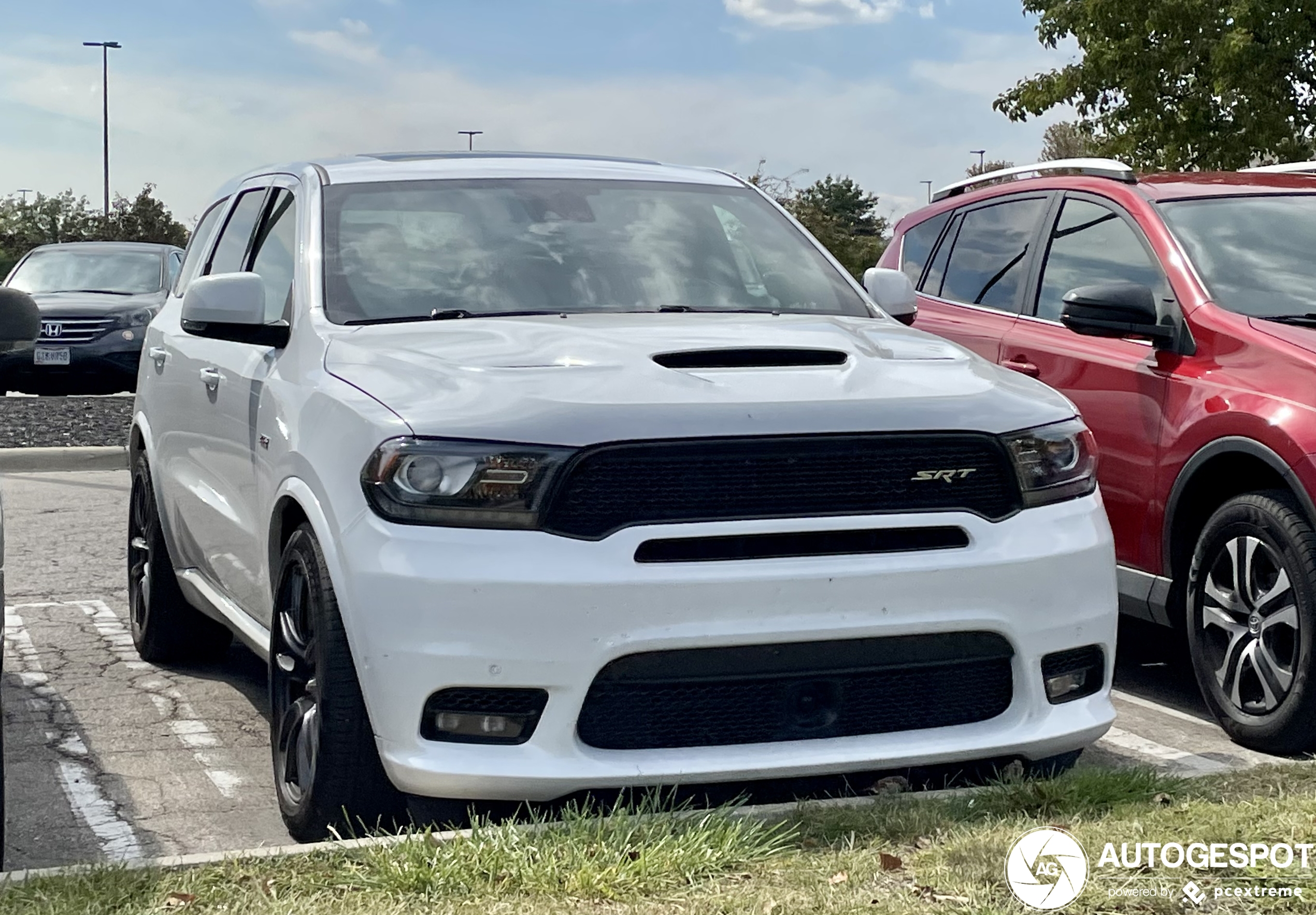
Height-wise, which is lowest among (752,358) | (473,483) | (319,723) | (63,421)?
(63,421)

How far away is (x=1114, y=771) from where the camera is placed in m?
4.30

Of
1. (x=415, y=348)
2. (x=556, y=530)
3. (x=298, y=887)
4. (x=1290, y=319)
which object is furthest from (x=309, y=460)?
(x=1290, y=319)

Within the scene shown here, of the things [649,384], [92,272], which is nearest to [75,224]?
[92,272]

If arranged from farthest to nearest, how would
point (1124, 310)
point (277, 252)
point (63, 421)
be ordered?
point (63, 421)
point (1124, 310)
point (277, 252)

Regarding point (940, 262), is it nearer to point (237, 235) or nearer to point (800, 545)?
point (237, 235)

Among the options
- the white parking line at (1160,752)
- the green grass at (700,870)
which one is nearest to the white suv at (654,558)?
the green grass at (700,870)

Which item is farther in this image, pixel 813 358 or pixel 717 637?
pixel 813 358

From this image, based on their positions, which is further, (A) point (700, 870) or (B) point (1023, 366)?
(B) point (1023, 366)

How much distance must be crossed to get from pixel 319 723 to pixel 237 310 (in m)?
1.40

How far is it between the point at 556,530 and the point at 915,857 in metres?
1.02

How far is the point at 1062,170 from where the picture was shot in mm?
7266

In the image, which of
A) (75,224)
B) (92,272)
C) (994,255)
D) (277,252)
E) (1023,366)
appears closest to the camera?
(277,252)

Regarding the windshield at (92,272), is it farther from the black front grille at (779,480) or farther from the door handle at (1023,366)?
the black front grille at (779,480)

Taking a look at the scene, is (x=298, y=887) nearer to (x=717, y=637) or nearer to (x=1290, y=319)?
(x=717, y=637)
